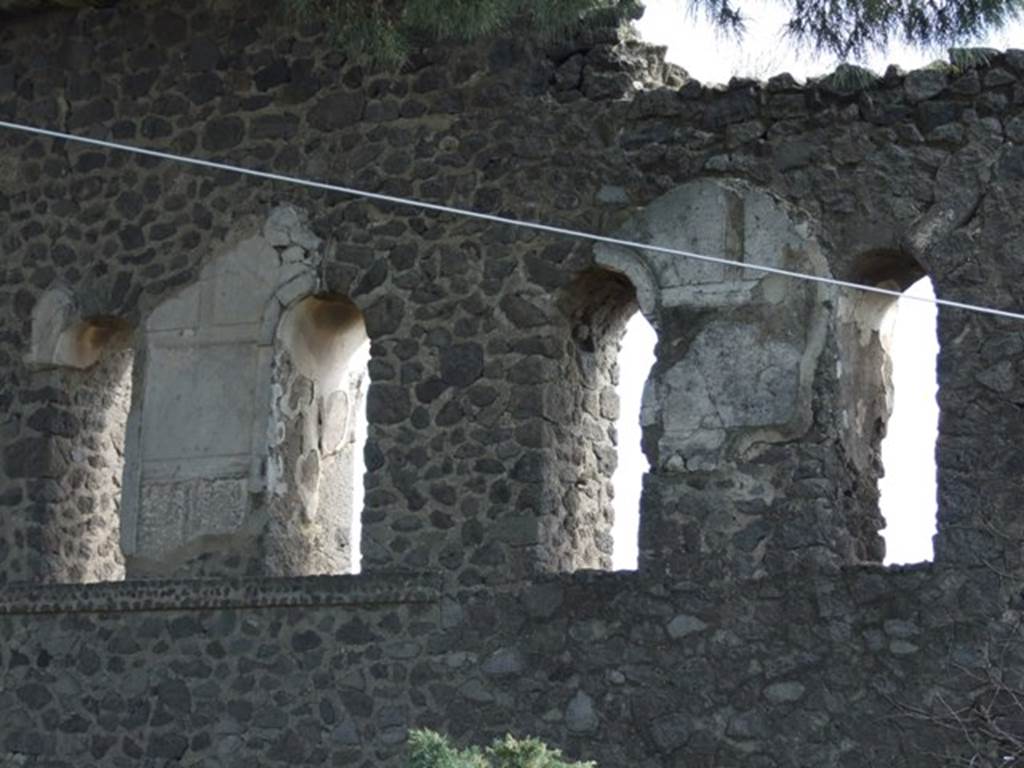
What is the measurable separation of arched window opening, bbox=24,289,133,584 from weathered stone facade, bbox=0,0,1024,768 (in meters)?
0.02

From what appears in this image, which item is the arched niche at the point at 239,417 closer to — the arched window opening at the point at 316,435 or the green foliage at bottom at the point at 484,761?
the arched window opening at the point at 316,435

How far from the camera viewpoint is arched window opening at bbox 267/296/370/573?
14672mm

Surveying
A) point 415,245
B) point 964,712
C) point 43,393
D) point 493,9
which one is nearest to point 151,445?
point 43,393

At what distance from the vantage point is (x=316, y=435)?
14.9 m

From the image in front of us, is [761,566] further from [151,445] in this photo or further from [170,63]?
[170,63]

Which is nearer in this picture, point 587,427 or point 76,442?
point 587,427

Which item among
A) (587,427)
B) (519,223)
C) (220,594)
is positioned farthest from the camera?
(220,594)

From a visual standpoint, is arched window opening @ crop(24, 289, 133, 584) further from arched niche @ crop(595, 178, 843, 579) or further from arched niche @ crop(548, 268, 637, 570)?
arched niche @ crop(595, 178, 843, 579)

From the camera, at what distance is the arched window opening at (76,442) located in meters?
15.3

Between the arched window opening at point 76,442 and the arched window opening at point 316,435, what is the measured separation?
115 centimetres

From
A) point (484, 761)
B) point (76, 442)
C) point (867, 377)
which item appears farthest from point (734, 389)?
point (76, 442)

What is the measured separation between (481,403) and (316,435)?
123 centimetres

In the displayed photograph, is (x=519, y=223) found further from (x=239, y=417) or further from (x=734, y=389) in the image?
(x=239, y=417)

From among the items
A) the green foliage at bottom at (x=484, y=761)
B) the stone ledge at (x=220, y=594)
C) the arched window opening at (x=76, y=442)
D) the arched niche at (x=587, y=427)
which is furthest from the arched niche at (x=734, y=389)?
the arched window opening at (x=76, y=442)
